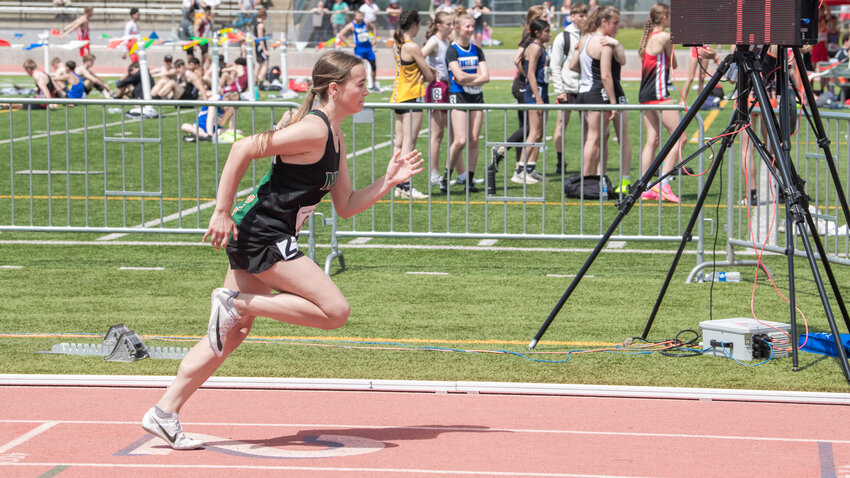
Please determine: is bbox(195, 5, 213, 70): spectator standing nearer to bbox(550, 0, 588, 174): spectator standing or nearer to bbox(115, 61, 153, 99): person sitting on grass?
bbox(115, 61, 153, 99): person sitting on grass

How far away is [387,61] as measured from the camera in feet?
133

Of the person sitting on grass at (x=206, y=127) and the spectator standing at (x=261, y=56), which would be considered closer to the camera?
the person sitting on grass at (x=206, y=127)

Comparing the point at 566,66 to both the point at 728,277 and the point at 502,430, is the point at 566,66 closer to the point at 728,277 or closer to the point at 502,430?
the point at 728,277

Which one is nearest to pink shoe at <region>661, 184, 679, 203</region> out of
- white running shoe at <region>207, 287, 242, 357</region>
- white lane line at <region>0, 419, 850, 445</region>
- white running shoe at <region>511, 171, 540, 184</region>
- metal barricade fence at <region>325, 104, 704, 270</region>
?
metal barricade fence at <region>325, 104, 704, 270</region>

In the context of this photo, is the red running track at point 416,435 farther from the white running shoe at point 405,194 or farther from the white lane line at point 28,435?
the white running shoe at point 405,194

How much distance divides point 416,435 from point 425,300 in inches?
138

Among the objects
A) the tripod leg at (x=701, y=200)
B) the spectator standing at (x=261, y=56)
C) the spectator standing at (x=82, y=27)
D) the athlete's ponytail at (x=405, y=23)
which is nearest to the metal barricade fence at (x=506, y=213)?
the athlete's ponytail at (x=405, y=23)

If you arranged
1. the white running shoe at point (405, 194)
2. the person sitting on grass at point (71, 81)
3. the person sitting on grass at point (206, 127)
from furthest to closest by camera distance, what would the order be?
the person sitting on grass at point (71, 81), the person sitting on grass at point (206, 127), the white running shoe at point (405, 194)

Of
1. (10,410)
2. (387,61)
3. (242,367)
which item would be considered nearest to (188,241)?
(242,367)

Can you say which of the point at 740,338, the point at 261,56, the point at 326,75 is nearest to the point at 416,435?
the point at 326,75

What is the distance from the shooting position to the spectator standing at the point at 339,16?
37378mm

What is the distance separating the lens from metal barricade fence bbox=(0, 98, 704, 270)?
10875mm

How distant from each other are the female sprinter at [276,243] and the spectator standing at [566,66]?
9031 mm

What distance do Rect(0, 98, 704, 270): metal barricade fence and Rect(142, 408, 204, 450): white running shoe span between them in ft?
14.7
